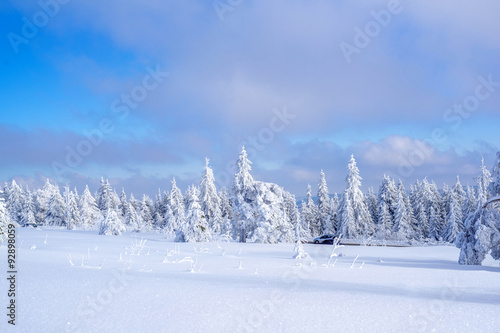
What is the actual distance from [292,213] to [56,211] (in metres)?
44.0

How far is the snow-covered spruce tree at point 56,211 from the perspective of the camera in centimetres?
5981

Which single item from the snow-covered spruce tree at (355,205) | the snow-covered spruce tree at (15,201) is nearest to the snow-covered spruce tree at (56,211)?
the snow-covered spruce tree at (15,201)

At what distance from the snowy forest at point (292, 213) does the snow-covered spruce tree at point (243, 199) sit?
0.34ft

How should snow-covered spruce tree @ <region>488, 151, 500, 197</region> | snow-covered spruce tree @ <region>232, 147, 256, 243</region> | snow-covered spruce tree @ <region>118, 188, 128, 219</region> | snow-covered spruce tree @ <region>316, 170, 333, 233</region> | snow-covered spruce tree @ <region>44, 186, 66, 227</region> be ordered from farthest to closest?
snow-covered spruce tree @ <region>118, 188, 128, 219</region>, snow-covered spruce tree @ <region>44, 186, 66, 227</region>, snow-covered spruce tree @ <region>316, 170, 333, 233</region>, snow-covered spruce tree @ <region>232, 147, 256, 243</region>, snow-covered spruce tree @ <region>488, 151, 500, 197</region>

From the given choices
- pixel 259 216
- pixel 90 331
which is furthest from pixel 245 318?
pixel 259 216

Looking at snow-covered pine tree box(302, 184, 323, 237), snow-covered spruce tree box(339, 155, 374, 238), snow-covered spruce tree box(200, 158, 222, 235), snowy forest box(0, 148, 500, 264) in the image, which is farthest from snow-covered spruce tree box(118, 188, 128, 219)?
snow-covered spruce tree box(339, 155, 374, 238)

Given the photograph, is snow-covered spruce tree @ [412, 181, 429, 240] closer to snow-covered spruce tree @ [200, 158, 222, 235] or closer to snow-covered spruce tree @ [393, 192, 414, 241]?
snow-covered spruce tree @ [393, 192, 414, 241]

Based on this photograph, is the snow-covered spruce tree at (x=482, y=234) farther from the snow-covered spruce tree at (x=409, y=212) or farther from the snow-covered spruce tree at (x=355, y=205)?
the snow-covered spruce tree at (x=409, y=212)

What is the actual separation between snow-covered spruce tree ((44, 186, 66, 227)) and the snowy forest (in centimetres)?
17

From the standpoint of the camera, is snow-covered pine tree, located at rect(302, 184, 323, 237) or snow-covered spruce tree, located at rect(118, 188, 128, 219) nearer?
snow-covered pine tree, located at rect(302, 184, 323, 237)

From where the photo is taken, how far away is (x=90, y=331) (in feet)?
16.3

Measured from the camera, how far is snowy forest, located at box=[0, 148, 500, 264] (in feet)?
57.6

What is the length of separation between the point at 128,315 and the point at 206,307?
4.43 ft

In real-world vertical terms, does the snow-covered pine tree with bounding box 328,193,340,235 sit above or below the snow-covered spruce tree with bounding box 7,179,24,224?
below
